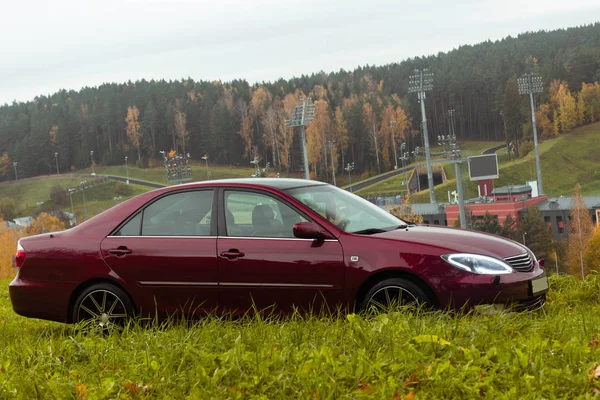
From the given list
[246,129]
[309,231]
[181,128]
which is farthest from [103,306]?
[181,128]

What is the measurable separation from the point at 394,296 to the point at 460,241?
748 mm

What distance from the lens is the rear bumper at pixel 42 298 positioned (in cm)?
777

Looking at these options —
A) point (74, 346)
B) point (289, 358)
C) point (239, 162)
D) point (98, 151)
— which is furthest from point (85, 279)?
point (98, 151)

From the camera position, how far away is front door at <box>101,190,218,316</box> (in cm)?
733

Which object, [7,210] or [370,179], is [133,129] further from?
[370,179]

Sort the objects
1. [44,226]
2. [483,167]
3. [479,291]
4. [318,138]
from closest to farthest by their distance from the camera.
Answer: [479,291] < [483,167] < [44,226] < [318,138]

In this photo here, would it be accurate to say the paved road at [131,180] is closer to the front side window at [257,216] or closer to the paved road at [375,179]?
the paved road at [375,179]

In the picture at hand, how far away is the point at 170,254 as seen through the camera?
24.4 feet

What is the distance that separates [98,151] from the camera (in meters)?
185

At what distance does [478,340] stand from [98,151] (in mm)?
186473

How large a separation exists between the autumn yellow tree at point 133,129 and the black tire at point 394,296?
172547 mm

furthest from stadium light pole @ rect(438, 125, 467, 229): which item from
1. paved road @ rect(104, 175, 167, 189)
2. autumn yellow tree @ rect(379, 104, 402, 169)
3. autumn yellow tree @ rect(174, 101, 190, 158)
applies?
autumn yellow tree @ rect(174, 101, 190, 158)

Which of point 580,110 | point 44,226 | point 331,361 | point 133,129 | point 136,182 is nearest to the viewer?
point 331,361

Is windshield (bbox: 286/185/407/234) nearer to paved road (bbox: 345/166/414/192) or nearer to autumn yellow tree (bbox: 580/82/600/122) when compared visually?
paved road (bbox: 345/166/414/192)
